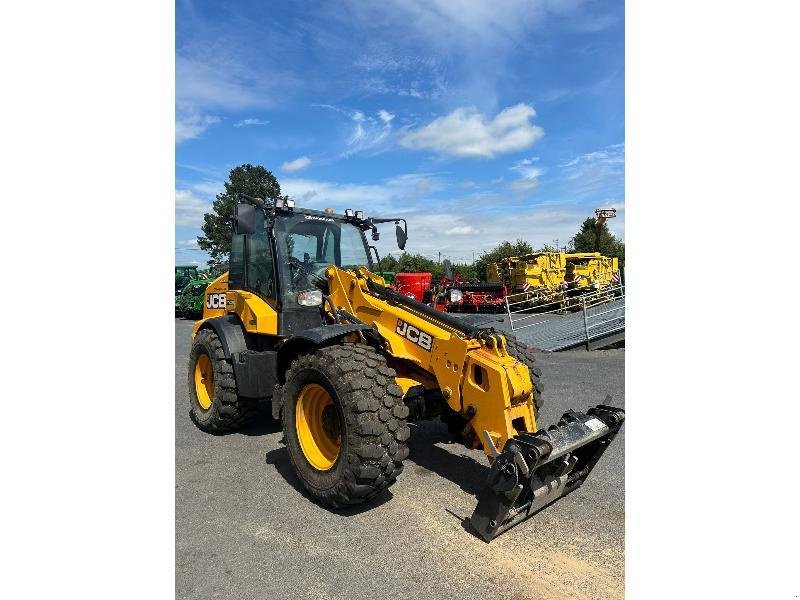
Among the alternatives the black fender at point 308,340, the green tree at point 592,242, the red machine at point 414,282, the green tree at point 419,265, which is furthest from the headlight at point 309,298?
the green tree at point 592,242

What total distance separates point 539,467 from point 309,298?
2588 mm

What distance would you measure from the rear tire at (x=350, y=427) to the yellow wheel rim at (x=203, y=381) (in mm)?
2013

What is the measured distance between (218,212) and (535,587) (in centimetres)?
3707

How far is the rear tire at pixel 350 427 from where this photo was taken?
10.6 feet

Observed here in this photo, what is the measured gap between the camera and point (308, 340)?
395cm

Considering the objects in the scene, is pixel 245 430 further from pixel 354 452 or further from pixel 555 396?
pixel 555 396

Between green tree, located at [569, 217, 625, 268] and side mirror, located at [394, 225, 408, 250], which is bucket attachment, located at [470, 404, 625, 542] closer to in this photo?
side mirror, located at [394, 225, 408, 250]

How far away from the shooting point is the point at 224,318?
537 centimetres

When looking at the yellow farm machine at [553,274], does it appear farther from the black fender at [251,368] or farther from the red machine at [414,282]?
the black fender at [251,368]

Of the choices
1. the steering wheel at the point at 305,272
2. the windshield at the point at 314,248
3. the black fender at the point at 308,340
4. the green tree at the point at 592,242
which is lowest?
the black fender at the point at 308,340

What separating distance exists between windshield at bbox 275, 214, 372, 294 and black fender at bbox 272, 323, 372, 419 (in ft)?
2.23

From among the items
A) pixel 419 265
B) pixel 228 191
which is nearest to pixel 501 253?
pixel 419 265

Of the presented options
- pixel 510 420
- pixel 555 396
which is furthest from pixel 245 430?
pixel 555 396

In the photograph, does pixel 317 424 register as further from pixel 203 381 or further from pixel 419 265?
pixel 419 265
